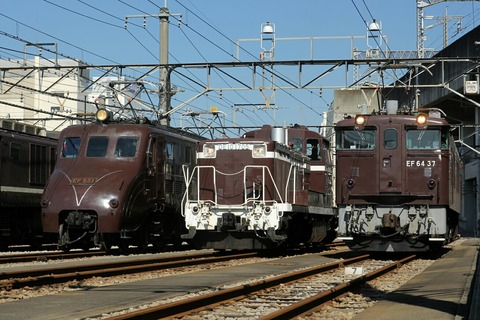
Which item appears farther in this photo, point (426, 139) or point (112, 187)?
point (426, 139)

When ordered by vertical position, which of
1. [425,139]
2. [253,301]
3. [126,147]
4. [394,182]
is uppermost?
[425,139]

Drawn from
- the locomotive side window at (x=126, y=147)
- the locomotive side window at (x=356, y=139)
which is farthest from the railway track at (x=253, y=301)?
the locomotive side window at (x=126, y=147)

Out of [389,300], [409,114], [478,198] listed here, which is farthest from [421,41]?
[389,300]

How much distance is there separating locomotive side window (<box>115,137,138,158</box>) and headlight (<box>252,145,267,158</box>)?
3252 millimetres

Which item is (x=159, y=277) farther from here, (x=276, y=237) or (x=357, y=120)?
(x=357, y=120)

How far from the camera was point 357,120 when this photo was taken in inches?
799

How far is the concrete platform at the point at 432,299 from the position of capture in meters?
9.44

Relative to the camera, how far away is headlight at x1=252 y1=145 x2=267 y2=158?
795 inches

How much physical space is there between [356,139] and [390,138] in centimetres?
88

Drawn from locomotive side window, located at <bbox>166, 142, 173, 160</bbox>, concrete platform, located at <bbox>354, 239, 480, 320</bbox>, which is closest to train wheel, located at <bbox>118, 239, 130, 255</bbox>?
locomotive side window, located at <bbox>166, 142, 173, 160</bbox>

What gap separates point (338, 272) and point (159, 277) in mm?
4003

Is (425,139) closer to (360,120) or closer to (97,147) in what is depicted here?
(360,120)

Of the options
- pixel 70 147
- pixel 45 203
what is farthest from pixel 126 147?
pixel 45 203

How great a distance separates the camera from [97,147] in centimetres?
2111
